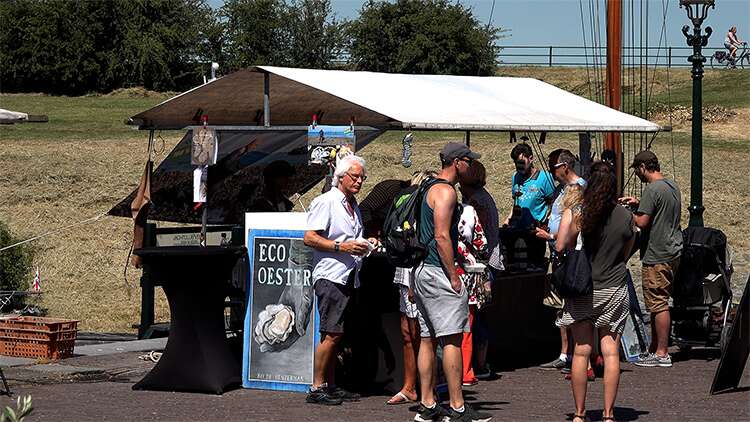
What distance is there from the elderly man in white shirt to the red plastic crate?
3290mm

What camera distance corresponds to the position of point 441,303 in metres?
8.64

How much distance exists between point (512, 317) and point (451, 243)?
370cm

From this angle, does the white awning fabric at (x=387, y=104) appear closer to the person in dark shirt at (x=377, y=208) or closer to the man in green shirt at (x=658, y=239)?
the person in dark shirt at (x=377, y=208)

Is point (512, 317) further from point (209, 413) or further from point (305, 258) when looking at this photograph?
point (209, 413)

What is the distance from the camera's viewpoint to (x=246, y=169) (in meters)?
13.6

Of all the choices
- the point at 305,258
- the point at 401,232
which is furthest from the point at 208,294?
the point at 401,232

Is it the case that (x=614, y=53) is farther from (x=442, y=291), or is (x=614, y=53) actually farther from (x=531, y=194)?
(x=442, y=291)

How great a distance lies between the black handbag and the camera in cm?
845

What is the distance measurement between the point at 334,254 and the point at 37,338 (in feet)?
12.1

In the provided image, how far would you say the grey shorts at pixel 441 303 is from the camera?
28.2ft

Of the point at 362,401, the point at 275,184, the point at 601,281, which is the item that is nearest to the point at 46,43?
the point at 275,184

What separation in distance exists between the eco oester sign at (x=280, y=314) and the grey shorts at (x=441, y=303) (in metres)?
1.56

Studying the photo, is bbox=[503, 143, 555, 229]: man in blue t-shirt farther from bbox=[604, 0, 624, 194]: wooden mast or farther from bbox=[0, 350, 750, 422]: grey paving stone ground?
bbox=[604, 0, 624, 194]: wooden mast

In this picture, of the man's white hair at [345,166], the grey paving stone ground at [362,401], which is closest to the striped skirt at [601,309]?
the grey paving stone ground at [362,401]
